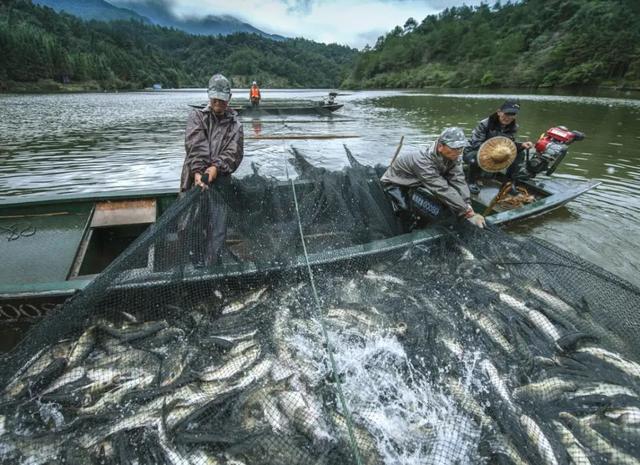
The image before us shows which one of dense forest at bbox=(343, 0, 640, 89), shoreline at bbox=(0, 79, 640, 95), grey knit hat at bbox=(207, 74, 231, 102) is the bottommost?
shoreline at bbox=(0, 79, 640, 95)

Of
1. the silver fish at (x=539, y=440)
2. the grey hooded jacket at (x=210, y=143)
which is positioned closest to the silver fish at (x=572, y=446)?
the silver fish at (x=539, y=440)

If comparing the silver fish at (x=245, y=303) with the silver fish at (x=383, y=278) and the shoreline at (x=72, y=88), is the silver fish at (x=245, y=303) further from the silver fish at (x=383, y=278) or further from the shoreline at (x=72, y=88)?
the shoreline at (x=72, y=88)

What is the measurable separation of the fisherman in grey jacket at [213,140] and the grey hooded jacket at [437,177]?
2.64 meters

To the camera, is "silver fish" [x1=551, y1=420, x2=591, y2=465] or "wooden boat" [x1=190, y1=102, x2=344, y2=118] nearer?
"silver fish" [x1=551, y1=420, x2=591, y2=465]

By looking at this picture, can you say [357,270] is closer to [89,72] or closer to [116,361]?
[116,361]

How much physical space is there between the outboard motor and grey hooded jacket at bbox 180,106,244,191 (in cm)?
699

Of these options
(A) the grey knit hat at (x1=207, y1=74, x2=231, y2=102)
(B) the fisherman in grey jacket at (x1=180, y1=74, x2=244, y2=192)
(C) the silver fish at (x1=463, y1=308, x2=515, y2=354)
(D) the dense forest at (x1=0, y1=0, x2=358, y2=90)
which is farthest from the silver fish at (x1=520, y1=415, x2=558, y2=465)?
(D) the dense forest at (x1=0, y1=0, x2=358, y2=90)

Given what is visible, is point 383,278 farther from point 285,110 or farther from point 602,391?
point 285,110

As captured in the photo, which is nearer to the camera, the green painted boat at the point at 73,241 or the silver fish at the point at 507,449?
the silver fish at the point at 507,449

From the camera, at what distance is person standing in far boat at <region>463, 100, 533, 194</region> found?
7.08m

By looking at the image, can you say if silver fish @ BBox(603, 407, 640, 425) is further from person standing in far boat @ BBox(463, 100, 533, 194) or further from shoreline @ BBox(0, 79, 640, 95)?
shoreline @ BBox(0, 79, 640, 95)

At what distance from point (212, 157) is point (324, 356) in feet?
10.00

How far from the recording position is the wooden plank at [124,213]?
A: 5.34 metres

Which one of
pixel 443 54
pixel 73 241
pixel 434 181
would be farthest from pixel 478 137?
pixel 443 54
